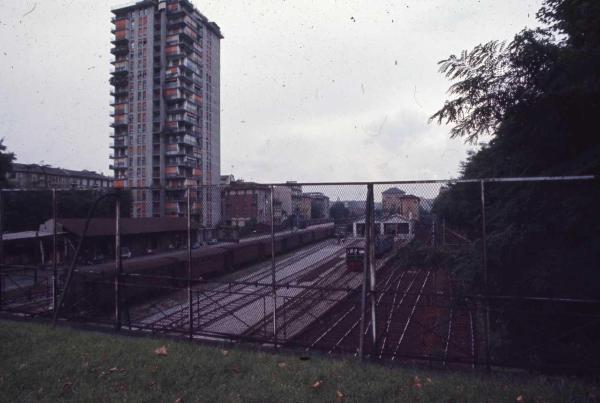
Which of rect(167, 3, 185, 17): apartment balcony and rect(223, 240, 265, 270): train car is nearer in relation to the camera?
rect(223, 240, 265, 270): train car

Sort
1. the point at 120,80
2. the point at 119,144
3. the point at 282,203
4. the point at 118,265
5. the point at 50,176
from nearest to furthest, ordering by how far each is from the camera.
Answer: the point at 282,203, the point at 118,265, the point at 120,80, the point at 119,144, the point at 50,176

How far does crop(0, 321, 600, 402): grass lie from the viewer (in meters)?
4.92

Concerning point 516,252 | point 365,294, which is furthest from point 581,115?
point 365,294

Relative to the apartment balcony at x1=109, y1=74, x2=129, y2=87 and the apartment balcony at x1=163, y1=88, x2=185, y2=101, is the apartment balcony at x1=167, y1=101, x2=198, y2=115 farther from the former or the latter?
the apartment balcony at x1=109, y1=74, x2=129, y2=87

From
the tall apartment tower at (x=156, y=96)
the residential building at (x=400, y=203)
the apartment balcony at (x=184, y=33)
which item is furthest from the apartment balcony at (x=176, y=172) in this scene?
the residential building at (x=400, y=203)

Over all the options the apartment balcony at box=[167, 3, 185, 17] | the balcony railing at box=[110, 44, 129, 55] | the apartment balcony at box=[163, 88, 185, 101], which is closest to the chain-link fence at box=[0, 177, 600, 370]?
the apartment balcony at box=[163, 88, 185, 101]

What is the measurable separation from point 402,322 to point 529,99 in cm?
1040

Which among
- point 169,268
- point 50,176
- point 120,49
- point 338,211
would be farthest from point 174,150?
point 338,211

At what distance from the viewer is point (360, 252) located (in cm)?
909

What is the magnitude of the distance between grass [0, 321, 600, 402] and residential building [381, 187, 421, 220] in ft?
8.79

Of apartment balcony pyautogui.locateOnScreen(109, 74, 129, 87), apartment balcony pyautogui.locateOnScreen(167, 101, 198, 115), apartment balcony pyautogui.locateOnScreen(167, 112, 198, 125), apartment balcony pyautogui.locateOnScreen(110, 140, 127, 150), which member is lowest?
apartment balcony pyautogui.locateOnScreen(110, 140, 127, 150)

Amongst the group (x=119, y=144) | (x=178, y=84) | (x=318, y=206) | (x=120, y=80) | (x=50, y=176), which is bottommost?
(x=318, y=206)

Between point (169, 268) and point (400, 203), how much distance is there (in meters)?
14.7

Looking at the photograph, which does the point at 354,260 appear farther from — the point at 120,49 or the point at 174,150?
the point at 120,49
